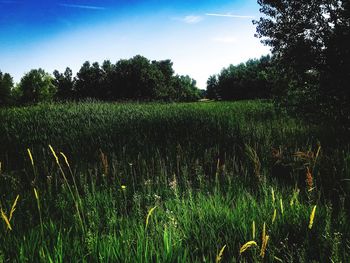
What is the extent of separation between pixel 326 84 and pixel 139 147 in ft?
16.1

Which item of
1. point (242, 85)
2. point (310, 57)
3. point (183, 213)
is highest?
point (242, 85)

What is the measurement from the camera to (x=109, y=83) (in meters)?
71.4

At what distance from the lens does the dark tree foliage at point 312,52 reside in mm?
7361

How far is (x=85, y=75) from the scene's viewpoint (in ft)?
259

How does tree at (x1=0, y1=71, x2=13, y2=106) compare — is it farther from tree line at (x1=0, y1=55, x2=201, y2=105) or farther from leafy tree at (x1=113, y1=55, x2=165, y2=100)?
leafy tree at (x1=113, y1=55, x2=165, y2=100)

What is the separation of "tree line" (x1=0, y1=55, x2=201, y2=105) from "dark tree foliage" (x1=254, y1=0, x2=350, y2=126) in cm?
5353

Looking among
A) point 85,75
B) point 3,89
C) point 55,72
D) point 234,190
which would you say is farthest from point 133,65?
point 234,190

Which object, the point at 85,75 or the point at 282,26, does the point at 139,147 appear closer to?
the point at 282,26

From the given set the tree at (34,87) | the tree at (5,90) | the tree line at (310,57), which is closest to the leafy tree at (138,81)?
the tree at (34,87)

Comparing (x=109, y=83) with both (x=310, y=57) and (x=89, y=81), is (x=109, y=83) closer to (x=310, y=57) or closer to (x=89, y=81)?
(x=89, y=81)

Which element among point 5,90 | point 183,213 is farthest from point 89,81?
point 183,213

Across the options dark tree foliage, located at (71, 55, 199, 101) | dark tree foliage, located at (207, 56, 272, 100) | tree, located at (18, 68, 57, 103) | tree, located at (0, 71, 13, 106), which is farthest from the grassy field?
dark tree foliage, located at (207, 56, 272, 100)

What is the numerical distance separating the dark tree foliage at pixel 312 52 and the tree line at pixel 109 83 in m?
53.5

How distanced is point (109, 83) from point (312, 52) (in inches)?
2634
